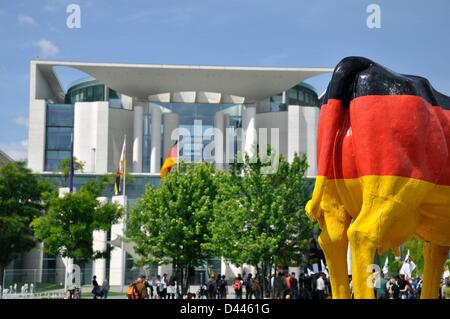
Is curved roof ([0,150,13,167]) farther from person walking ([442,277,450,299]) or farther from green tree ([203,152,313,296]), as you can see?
person walking ([442,277,450,299])

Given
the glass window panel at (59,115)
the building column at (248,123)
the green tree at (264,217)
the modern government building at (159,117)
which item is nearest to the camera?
the green tree at (264,217)

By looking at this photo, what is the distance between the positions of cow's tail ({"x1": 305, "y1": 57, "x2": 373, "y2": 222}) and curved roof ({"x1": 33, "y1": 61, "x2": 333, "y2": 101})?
46776 millimetres

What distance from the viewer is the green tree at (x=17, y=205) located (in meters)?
38.0

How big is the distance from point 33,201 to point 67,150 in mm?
18511

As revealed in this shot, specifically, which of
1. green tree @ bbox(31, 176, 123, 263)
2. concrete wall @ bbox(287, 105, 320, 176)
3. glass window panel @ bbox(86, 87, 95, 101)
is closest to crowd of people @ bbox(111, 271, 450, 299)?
green tree @ bbox(31, 176, 123, 263)

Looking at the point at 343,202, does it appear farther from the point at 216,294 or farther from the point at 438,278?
the point at 216,294

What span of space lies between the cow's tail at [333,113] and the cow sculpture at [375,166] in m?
0.01

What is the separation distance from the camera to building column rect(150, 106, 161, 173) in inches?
2210

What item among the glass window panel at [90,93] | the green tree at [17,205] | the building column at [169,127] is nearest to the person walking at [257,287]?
the green tree at [17,205]

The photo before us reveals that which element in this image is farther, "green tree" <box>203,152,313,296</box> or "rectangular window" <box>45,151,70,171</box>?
"rectangular window" <box>45,151,70,171</box>

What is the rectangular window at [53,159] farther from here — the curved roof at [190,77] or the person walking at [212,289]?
the person walking at [212,289]

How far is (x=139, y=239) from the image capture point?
32.8m
